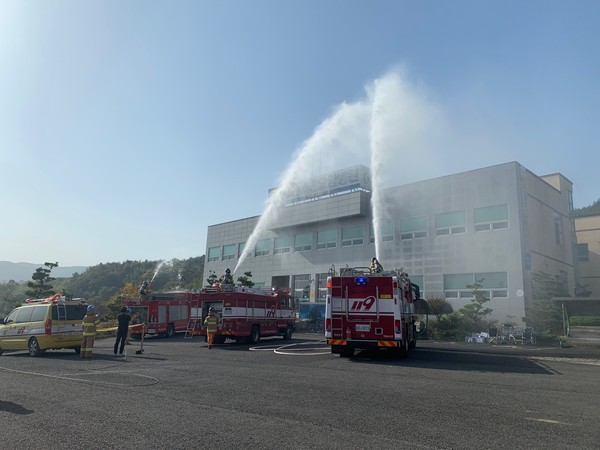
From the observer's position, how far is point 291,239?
160ft

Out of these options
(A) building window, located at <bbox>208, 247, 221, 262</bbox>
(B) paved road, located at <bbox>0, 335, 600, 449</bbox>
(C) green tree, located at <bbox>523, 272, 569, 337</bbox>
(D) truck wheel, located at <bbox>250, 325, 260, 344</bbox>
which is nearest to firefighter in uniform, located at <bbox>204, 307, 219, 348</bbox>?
(D) truck wheel, located at <bbox>250, 325, 260, 344</bbox>

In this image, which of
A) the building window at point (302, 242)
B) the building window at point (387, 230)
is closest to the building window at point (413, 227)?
the building window at point (387, 230)

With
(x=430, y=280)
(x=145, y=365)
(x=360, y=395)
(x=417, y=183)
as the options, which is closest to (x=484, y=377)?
(x=360, y=395)

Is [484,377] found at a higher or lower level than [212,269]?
lower

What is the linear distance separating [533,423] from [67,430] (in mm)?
6126

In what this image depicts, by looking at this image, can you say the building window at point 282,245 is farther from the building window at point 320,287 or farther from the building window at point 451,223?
the building window at point 451,223

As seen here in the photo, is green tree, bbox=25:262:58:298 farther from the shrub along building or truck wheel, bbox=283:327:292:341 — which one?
truck wheel, bbox=283:327:292:341

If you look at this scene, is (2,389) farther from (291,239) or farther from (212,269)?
(212,269)

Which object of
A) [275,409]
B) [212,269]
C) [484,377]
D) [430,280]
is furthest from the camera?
[212,269]

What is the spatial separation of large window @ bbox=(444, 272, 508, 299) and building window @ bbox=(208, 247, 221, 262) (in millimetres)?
31267

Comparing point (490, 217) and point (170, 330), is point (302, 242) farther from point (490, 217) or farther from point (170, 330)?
point (170, 330)

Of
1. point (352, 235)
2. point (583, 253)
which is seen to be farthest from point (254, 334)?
point (583, 253)

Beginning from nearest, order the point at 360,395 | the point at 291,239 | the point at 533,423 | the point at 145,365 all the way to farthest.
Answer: the point at 533,423 < the point at 360,395 < the point at 145,365 < the point at 291,239

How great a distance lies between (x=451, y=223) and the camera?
36.2m
